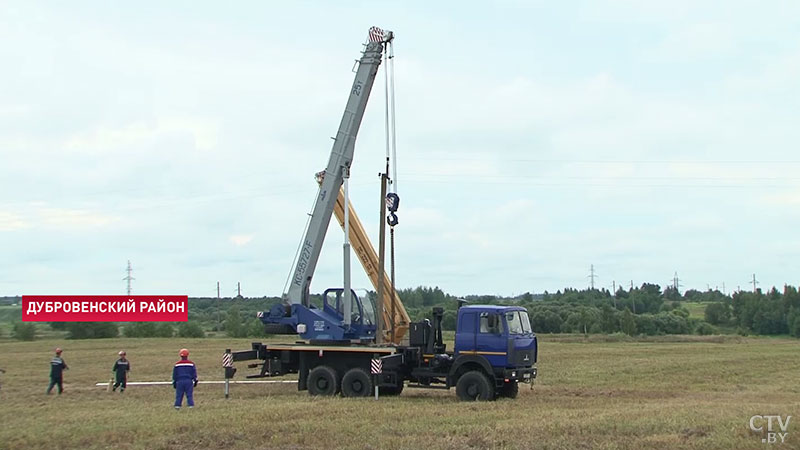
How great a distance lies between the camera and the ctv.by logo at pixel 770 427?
45.4 feet

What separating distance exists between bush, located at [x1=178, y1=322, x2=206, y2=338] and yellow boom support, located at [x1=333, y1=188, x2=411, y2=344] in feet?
183

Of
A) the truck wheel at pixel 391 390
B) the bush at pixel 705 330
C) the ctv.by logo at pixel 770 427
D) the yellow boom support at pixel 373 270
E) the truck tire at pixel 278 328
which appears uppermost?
the yellow boom support at pixel 373 270

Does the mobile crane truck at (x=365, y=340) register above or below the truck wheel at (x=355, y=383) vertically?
above

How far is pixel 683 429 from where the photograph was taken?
→ 1466 cm

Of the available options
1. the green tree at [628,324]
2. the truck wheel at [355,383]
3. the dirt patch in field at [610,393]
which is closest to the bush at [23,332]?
the green tree at [628,324]

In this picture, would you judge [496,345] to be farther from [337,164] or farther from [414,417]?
[337,164]

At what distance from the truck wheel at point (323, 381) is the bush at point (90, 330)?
61684 mm

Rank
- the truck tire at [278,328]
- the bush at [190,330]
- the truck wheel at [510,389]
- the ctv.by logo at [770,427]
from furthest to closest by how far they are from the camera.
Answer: the bush at [190,330], the truck tire at [278,328], the truck wheel at [510,389], the ctv.by logo at [770,427]

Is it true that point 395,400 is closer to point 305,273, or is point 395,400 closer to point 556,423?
point 305,273

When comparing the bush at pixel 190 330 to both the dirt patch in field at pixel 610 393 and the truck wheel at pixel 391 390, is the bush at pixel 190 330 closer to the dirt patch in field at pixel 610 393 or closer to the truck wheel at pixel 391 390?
the truck wheel at pixel 391 390

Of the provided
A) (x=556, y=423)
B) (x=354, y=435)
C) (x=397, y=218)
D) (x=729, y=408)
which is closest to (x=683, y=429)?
(x=556, y=423)

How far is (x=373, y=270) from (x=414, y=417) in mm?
11129

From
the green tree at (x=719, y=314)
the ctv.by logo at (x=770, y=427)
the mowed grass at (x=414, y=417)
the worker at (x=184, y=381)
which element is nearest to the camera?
the ctv.by logo at (x=770, y=427)

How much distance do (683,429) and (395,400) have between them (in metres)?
9.23
